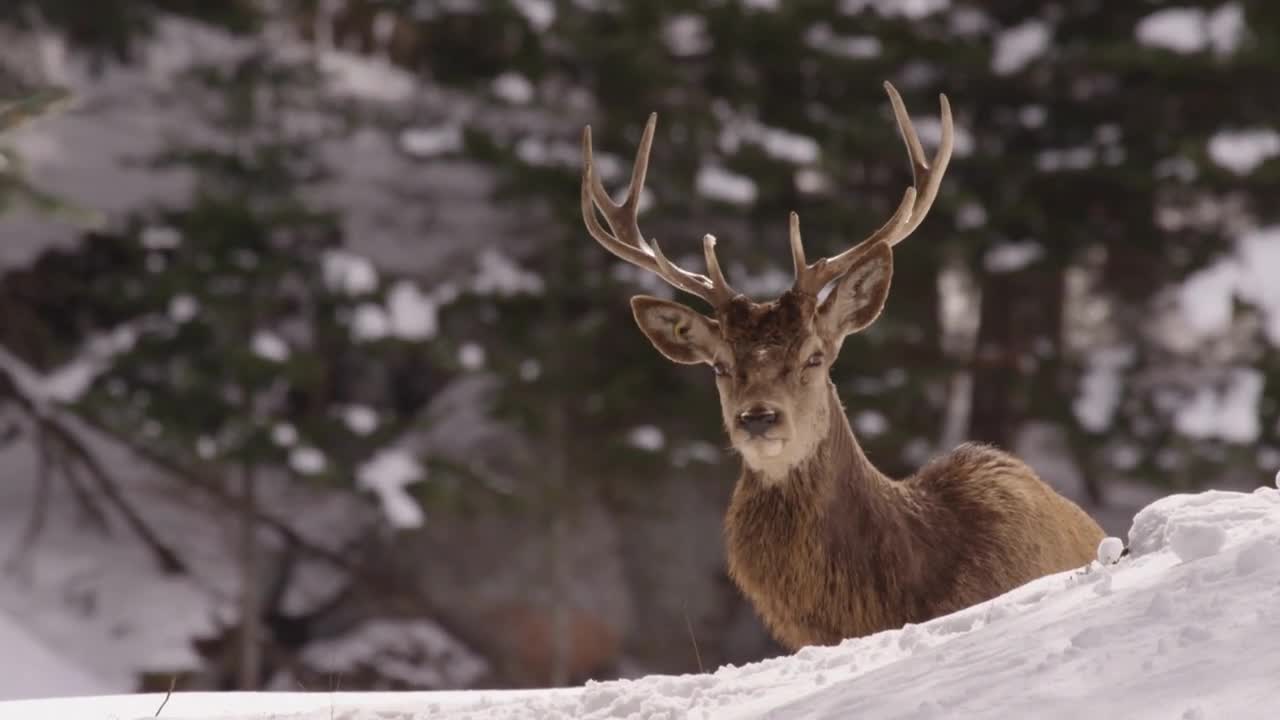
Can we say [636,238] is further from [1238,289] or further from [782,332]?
[1238,289]

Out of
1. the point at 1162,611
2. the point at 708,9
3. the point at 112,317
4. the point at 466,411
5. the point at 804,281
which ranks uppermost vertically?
the point at 708,9

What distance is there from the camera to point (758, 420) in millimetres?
5461

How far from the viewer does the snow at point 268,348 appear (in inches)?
554

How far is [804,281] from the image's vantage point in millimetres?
5777

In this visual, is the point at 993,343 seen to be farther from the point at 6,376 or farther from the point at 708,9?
the point at 6,376

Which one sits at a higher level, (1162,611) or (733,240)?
(733,240)

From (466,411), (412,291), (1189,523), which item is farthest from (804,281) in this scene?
(466,411)

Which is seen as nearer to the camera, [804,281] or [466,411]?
[804,281]

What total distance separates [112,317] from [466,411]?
329 cm

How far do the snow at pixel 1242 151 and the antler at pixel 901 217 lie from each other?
9367 mm

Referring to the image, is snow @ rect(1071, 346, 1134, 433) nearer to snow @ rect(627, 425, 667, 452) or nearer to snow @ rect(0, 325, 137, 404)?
snow @ rect(627, 425, 667, 452)

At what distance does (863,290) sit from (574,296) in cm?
923

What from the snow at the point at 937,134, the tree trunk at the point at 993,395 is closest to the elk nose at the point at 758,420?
the snow at the point at 937,134

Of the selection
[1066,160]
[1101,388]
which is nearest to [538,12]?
[1066,160]
